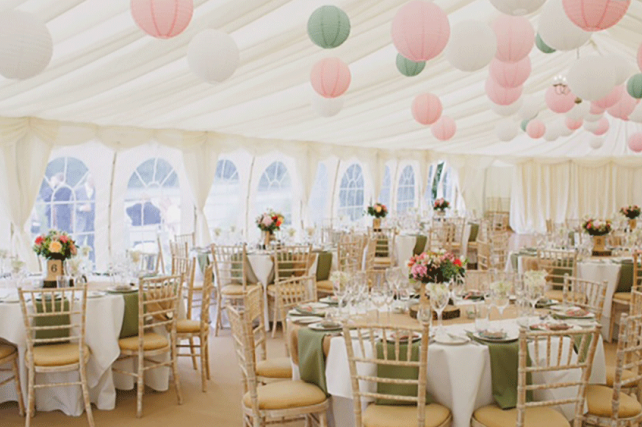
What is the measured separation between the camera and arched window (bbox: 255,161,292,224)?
38.1 feet

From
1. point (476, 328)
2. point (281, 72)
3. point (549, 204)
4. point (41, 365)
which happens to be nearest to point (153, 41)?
point (281, 72)

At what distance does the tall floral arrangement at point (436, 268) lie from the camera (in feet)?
13.2

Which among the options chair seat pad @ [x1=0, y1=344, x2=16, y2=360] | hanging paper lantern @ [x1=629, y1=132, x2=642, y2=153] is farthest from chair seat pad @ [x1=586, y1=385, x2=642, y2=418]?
hanging paper lantern @ [x1=629, y1=132, x2=642, y2=153]

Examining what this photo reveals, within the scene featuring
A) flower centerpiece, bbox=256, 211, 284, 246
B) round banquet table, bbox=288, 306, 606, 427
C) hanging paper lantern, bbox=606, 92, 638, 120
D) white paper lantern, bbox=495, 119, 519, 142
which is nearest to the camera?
round banquet table, bbox=288, 306, 606, 427

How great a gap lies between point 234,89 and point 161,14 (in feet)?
12.5

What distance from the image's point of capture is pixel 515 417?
3275 millimetres

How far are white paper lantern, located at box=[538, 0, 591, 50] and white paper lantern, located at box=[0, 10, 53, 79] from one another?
9.88ft

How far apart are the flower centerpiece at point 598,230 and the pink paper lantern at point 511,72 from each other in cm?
293

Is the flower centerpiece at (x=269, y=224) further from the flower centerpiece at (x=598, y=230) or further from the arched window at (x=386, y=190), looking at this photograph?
the arched window at (x=386, y=190)

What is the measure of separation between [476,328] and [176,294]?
2649 mm

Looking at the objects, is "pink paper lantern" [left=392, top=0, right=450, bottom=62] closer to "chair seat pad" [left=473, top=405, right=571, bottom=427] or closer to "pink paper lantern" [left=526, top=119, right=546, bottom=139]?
"chair seat pad" [left=473, top=405, right=571, bottom=427]

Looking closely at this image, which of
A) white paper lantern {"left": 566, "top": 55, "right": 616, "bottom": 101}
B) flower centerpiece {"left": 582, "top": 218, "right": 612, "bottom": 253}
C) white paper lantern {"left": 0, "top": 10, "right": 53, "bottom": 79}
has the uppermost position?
white paper lantern {"left": 566, "top": 55, "right": 616, "bottom": 101}

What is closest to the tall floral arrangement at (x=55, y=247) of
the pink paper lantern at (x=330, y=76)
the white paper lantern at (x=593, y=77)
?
the pink paper lantern at (x=330, y=76)

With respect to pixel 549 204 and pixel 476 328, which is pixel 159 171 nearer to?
pixel 476 328
